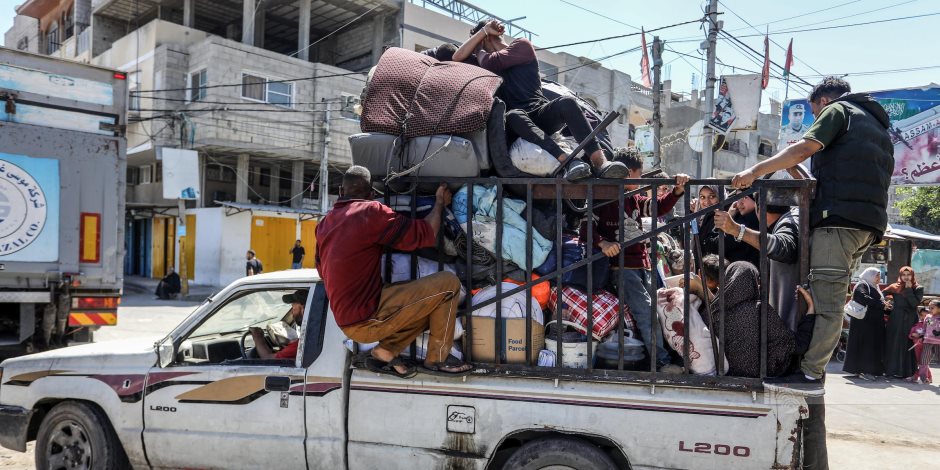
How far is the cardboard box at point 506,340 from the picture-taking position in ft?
11.4

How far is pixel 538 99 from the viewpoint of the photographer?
165 inches

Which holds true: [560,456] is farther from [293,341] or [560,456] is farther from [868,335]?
[868,335]

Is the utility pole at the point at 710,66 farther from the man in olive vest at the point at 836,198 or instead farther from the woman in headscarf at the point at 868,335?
the man in olive vest at the point at 836,198

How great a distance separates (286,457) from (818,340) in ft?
9.82

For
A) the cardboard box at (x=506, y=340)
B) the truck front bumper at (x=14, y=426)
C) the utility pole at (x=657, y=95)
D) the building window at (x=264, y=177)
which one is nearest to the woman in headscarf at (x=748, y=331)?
the cardboard box at (x=506, y=340)

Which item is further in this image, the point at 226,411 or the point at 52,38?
the point at 52,38

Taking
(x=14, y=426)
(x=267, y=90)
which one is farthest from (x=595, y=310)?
(x=267, y=90)

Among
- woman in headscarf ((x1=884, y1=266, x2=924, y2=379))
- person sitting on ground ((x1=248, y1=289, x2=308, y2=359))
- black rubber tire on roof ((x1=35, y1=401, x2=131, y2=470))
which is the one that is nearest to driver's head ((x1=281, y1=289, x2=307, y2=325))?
Answer: person sitting on ground ((x1=248, y1=289, x2=308, y2=359))

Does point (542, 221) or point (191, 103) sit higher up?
point (191, 103)

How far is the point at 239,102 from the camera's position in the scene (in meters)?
20.4

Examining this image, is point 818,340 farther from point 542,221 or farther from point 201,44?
point 201,44

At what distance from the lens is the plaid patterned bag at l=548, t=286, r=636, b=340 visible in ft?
11.5

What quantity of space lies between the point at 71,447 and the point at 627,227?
3811 millimetres

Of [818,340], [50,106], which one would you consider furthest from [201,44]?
[818,340]
